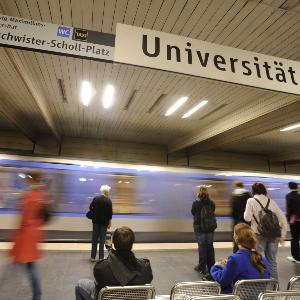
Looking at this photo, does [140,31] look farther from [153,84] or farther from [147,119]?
[147,119]

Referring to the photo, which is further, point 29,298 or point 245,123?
point 245,123

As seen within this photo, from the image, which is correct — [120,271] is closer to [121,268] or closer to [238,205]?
[121,268]

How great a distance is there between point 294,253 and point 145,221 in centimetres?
373

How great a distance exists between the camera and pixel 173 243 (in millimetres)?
7438

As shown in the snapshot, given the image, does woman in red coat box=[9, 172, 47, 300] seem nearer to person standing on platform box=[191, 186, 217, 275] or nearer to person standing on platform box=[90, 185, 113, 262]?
person standing on platform box=[90, 185, 113, 262]

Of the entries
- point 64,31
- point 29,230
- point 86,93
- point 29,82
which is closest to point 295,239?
point 29,230

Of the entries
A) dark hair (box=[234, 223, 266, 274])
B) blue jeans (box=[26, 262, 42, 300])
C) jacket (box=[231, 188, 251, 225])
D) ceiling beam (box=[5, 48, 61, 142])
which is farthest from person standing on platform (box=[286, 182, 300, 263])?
ceiling beam (box=[5, 48, 61, 142])

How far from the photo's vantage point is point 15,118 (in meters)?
6.75

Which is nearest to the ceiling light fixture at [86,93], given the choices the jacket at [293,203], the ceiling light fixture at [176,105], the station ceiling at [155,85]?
the station ceiling at [155,85]

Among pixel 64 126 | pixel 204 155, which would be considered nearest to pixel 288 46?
pixel 64 126


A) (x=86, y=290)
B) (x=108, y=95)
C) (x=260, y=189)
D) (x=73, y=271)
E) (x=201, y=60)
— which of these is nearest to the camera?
(x=86, y=290)

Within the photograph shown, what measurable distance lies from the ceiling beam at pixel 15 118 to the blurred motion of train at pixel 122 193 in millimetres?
934

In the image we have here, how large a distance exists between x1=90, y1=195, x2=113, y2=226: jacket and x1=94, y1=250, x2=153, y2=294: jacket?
3159 mm

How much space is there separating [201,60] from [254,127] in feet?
15.1
